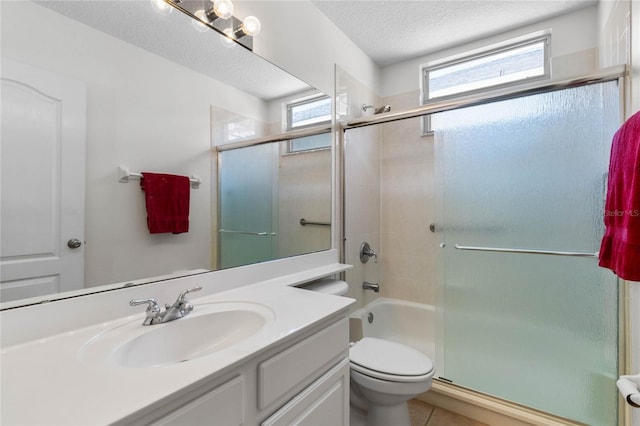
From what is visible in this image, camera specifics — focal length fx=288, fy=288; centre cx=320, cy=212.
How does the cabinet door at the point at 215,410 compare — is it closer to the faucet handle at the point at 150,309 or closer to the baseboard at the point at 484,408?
the faucet handle at the point at 150,309

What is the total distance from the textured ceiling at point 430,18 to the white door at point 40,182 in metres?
1.57

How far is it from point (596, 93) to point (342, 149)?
54.0 inches

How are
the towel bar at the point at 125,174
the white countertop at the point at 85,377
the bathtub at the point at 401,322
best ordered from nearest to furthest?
the white countertop at the point at 85,377, the towel bar at the point at 125,174, the bathtub at the point at 401,322

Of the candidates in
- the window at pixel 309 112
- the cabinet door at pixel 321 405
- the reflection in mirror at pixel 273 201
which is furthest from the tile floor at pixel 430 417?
the window at pixel 309 112

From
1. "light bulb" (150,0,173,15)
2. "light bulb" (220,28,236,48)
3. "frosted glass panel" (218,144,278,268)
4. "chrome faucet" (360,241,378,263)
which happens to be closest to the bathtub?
"chrome faucet" (360,241,378,263)

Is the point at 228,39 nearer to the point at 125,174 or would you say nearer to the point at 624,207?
the point at 125,174

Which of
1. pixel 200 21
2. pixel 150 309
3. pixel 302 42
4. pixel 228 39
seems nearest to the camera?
pixel 150 309

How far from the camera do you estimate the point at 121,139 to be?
3.17 feet

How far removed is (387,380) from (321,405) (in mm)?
510

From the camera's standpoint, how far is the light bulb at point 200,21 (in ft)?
3.76

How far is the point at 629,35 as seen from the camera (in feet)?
4.00

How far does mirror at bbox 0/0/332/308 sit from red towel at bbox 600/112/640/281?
138 centimetres

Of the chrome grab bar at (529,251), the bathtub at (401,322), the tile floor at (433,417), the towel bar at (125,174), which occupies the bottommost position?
the tile floor at (433,417)

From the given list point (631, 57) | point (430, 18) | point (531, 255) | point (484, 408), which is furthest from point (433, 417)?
point (430, 18)
